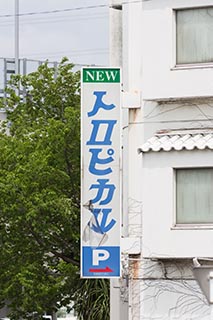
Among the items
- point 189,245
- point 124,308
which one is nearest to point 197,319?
point 189,245

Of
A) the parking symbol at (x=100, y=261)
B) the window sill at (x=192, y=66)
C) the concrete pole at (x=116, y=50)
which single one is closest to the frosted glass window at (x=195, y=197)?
the parking symbol at (x=100, y=261)

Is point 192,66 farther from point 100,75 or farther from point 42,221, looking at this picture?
point 42,221

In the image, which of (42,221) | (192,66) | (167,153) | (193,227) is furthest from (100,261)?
(42,221)

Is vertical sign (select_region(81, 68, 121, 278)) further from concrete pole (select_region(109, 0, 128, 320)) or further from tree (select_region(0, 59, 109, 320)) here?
tree (select_region(0, 59, 109, 320))

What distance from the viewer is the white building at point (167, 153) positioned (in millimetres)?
18672

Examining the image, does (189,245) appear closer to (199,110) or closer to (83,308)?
(199,110)

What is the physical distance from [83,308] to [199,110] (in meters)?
10.4

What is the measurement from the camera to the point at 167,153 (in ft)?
61.6

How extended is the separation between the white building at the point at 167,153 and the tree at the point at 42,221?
808 centimetres

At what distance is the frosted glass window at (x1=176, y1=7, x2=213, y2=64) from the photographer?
19.2m

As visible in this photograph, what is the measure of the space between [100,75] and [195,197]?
268 cm

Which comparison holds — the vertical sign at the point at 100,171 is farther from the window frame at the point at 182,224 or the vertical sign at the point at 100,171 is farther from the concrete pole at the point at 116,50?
the concrete pole at the point at 116,50

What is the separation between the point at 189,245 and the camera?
18.5m

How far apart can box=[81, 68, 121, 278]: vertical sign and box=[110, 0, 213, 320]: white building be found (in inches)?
24.0
